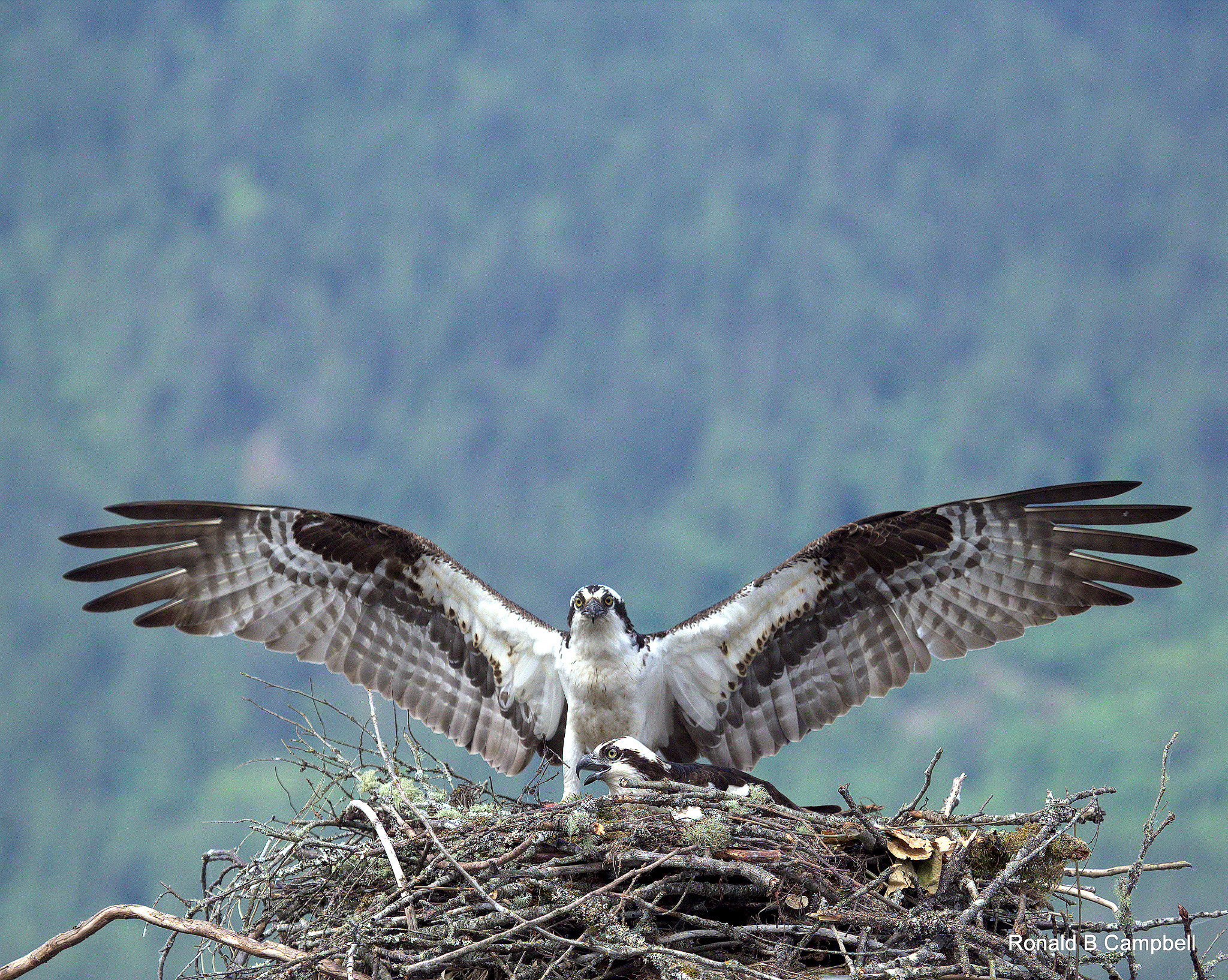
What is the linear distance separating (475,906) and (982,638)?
334 centimetres

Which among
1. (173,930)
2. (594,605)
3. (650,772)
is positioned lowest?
(173,930)

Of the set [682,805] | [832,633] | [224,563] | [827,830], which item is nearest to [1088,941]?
[827,830]

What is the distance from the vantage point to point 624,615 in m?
6.22

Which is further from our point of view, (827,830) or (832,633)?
(832,633)

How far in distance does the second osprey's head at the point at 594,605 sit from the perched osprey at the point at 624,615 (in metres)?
0.01

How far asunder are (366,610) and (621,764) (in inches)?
85.4

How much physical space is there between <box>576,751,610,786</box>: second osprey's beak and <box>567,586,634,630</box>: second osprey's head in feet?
2.84

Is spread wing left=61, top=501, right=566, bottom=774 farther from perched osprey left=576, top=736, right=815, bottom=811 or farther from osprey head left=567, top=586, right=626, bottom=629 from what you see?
perched osprey left=576, top=736, right=815, bottom=811

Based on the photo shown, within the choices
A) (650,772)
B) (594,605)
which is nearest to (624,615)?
(594,605)

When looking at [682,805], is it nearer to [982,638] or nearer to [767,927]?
[767,927]

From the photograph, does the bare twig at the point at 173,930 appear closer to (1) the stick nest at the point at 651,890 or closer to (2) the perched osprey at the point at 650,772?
(1) the stick nest at the point at 651,890

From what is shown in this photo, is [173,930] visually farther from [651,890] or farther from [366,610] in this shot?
[366,610]

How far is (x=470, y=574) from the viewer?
21.5 feet

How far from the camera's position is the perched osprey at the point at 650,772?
16.9 ft
